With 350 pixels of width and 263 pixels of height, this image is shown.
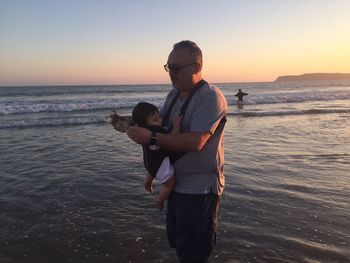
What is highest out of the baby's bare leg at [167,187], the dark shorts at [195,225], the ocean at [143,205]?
the baby's bare leg at [167,187]

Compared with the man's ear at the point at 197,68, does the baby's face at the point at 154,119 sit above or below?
below

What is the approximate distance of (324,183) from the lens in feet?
23.2

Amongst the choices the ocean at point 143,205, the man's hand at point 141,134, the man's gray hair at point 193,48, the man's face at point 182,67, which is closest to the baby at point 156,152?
the man's hand at point 141,134

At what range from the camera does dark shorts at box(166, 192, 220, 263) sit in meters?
2.81

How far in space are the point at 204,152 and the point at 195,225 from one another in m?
0.57

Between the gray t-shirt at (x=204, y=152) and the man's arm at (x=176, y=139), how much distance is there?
7cm

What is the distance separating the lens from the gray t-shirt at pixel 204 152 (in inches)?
103

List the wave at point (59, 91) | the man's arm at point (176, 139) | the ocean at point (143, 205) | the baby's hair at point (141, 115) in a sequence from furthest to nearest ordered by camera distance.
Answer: the wave at point (59, 91) → the ocean at point (143, 205) → the baby's hair at point (141, 115) → the man's arm at point (176, 139)

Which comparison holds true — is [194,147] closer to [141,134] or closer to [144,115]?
[141,134]

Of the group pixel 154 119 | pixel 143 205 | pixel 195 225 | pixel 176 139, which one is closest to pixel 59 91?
pixel 143 205

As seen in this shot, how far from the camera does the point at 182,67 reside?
2.71m

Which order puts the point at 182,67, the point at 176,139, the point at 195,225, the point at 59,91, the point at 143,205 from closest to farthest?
the point at 176,139, the point at 182,67, the point at 195,225, the point at 143,205, the point at 59,91

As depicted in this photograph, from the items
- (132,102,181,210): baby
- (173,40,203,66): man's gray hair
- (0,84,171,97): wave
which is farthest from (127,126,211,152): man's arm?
(0,84,171,97): wave

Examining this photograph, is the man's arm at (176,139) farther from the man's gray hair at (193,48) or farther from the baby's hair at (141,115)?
the man's gray hair at (193,48)
